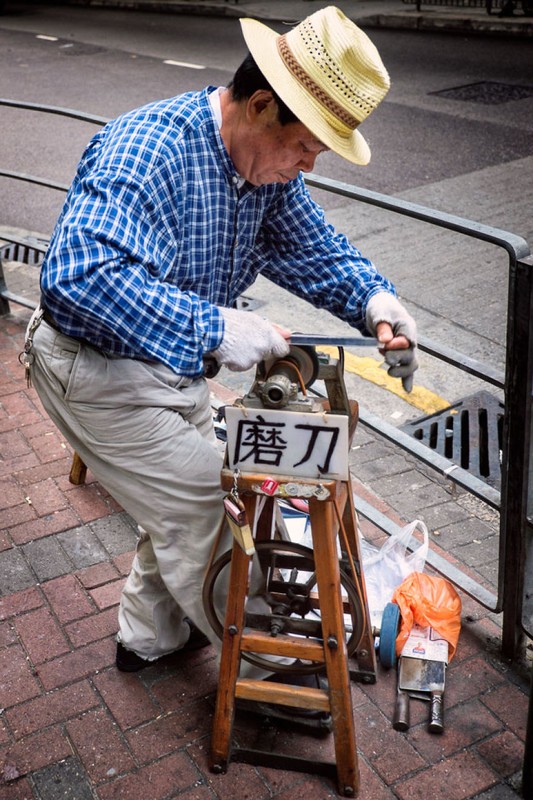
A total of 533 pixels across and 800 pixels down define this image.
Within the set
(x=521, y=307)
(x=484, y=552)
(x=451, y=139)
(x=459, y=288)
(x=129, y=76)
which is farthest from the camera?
(x=129, y=76)

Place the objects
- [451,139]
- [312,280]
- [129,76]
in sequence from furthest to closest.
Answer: [129,76] < [451,139] < [312,280]

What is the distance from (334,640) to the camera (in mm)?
2404

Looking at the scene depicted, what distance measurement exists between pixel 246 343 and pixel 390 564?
1.32m

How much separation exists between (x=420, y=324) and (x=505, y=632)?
299 cm

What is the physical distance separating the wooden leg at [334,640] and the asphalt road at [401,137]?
2.41 m

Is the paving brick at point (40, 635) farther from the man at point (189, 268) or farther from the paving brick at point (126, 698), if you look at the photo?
the man at point (189, 268)

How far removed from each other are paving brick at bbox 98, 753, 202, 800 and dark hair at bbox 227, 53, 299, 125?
1.81m

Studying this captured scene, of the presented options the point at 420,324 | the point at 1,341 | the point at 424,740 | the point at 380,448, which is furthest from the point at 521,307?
the point at 1,341

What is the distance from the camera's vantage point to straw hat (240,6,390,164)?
221 centimetres

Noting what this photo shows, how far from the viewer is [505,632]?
2.87m

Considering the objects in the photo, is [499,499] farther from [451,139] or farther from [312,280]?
[451,139]

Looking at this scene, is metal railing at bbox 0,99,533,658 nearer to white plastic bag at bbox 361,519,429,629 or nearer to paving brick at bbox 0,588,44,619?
white plastic bag at bbox 361,519,429,629

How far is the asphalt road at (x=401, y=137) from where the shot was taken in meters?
5.92

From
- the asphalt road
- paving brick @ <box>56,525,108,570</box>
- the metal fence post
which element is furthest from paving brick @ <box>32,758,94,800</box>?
the asphalt road
